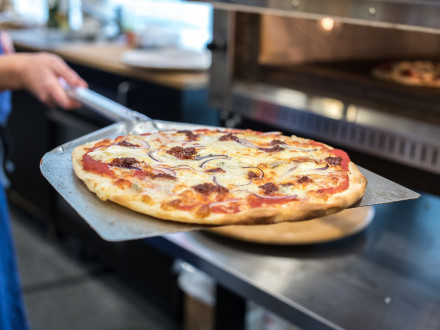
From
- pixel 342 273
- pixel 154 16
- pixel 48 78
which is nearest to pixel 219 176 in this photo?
pixel 342 273

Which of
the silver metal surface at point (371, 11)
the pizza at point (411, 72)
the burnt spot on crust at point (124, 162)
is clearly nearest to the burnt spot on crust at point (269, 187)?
the burnt spot on crust at point (124, 162)

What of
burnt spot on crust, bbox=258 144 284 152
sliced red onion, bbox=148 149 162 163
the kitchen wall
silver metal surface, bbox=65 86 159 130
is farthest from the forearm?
the kitchen wall

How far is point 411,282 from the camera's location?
113 cm

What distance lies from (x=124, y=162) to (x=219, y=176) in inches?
6.2

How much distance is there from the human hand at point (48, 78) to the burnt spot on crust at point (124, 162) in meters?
0.51

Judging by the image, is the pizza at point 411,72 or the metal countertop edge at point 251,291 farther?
the pizza at point 411,72

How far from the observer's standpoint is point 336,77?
155cm

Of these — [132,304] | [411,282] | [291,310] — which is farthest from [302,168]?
[132,304]

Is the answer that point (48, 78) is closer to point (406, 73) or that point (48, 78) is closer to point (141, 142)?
point (141, 142)

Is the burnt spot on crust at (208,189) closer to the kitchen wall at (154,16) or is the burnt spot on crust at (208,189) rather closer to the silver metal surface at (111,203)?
the silver metal surface at (111,203)

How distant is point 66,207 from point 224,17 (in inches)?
63.9

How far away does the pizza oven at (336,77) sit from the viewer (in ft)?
4.17

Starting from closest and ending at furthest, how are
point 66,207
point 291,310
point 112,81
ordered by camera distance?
point 291,310, point 112,81, point 66,207

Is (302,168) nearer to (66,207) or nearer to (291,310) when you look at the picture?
(291,310)
